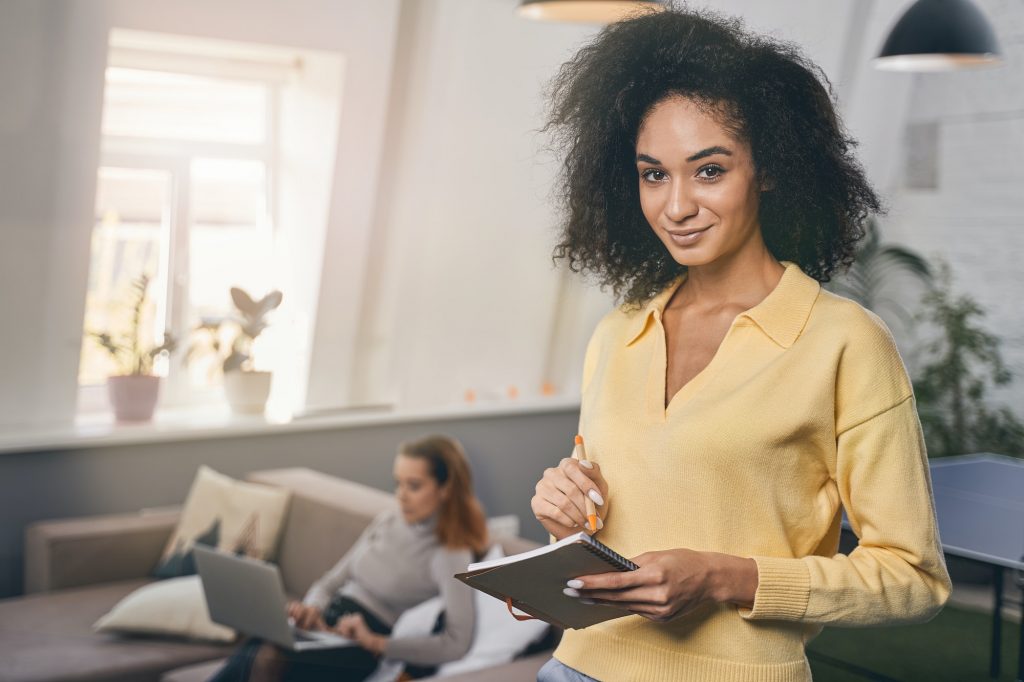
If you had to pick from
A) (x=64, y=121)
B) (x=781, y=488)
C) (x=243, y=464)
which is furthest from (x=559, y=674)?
(x=243, y=464)

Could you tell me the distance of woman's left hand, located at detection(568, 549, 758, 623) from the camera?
1.13 meters

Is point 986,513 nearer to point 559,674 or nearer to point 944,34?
point 944,34

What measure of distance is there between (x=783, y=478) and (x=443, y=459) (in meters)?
2.27

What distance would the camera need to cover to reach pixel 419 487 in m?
→ 3.41

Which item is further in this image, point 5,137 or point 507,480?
point 507,480

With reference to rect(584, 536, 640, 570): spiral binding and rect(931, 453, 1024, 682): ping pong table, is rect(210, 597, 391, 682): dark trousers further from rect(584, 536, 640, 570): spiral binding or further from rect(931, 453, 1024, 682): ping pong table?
rect(584, 536, 640, 570): spiral binding

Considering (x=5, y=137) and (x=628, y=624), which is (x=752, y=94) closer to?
(x=628, y=624)

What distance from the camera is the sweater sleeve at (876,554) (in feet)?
3.81

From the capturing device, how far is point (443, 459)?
342 cm

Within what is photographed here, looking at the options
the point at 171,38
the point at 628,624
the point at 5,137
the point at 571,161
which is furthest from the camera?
the point at 171,38

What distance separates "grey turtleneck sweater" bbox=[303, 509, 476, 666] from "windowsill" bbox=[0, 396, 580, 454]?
4.82ft

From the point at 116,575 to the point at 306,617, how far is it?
1.34 metres

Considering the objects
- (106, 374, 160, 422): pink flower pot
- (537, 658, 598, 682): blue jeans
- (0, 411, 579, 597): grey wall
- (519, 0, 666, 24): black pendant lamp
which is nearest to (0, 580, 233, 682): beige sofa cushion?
(0, 411, 579, 597): grey wall

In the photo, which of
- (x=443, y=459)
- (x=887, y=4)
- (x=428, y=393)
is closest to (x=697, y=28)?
(x=443, y=459)
